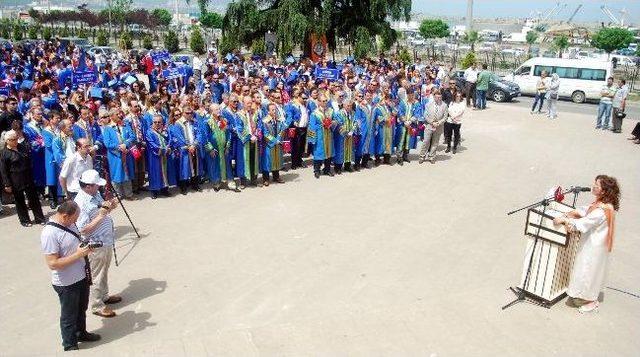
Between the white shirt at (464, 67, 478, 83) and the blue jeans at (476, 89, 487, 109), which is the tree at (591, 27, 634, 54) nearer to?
the blue jeans at (476, 89, 487, 109)

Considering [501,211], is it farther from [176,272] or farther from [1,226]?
[1,226]

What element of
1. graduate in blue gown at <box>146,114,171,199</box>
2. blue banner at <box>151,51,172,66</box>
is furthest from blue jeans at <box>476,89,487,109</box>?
graduate in blue gown at <box>146,114,171,199</box>

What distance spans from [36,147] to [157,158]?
1969 millimetres

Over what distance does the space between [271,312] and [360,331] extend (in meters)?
1.04

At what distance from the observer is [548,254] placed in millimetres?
6355

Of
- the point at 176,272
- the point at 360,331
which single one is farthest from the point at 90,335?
the point at 360,331

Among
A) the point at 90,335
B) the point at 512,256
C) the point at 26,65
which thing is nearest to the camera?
the point at 90,335

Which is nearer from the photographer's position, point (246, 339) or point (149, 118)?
point (246, 339)

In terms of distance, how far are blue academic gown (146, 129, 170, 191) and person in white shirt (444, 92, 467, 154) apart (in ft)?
23.1

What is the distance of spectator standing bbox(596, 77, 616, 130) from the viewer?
17.6m

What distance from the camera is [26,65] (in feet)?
69.6

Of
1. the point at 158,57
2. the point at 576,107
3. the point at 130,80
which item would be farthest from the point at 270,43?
the point at 576,107

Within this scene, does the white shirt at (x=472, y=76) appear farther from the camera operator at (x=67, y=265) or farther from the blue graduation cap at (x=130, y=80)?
the camera operator at (x=67, y=265)

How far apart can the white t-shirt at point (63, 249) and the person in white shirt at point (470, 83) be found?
18.5m
